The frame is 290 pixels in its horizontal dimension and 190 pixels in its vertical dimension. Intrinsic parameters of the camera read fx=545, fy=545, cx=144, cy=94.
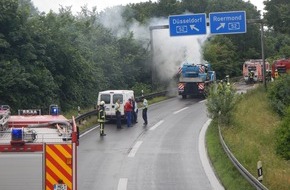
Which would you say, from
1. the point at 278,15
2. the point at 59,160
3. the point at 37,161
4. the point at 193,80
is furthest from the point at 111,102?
the point at 278,15

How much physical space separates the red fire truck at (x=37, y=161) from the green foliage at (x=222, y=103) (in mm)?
16829

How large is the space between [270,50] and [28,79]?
61.7 metres

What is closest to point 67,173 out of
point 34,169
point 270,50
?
point 34,169

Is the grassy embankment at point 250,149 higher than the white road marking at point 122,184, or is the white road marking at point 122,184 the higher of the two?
the grassy embankment at point 250,149

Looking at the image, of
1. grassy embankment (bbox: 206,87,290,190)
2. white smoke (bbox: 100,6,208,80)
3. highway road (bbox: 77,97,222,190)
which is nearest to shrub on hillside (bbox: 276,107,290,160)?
grassy embankment (bbox: 206,87,290,190)

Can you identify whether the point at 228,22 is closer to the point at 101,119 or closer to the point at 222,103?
the point at 222,103

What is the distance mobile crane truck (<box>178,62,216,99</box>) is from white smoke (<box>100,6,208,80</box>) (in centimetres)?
449

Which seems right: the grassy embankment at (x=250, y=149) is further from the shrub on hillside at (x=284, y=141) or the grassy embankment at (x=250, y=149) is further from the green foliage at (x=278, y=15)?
the green foliage at (x=278, y=15)

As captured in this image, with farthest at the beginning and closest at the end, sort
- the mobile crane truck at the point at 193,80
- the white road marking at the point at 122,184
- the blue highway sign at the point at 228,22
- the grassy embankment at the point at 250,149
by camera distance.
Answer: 1. the mobile crane truck at the point at 193,80
2. the blue highway sign at the point at 228,22
3. the white road marking at the point at 122,184
4. the grassy embankment at the point at 250,149

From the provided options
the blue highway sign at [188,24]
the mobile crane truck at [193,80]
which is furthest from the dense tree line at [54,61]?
the blue highway sign at [188,24]

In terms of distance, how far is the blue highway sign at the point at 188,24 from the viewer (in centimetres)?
3584

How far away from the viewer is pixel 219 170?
17.5 meters

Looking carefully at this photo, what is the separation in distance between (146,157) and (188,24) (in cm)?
1752

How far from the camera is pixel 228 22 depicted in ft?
116
